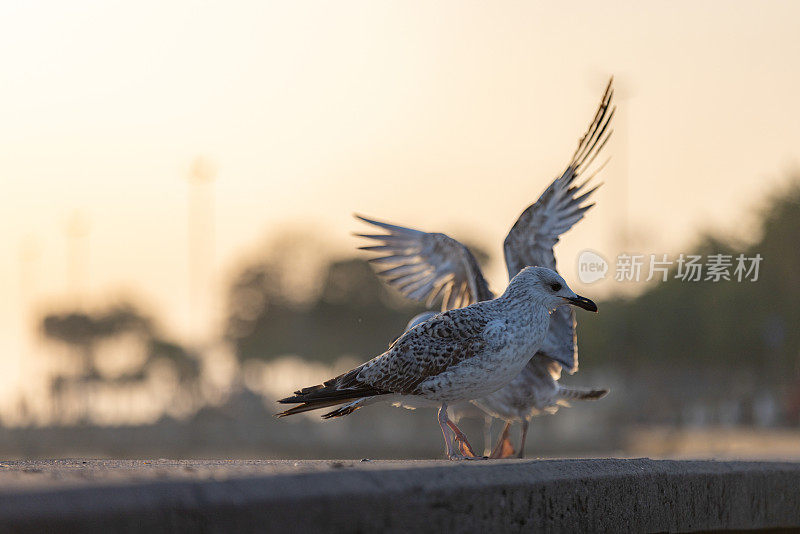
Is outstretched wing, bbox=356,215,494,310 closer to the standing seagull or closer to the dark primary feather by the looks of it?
the standing seagull

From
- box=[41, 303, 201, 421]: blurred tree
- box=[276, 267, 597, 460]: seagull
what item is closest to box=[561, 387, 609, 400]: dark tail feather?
box=[276, 267, 597, 460]: seagull

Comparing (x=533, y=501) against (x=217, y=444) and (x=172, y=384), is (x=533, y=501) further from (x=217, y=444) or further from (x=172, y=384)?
(x=172, y=384)

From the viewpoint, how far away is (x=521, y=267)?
10.6m

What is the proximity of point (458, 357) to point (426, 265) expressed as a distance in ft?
14.8

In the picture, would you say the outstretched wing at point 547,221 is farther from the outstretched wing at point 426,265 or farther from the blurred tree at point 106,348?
the blurred tree at point 106,348

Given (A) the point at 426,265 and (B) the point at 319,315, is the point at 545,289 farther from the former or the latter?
(B) the point at 319,315

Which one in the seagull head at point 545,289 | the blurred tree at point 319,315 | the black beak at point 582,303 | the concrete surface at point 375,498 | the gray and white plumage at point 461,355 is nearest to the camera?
the concrete surface at point 375,498

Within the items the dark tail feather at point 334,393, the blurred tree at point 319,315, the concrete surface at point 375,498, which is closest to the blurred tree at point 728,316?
the blurred tree at point 319,315

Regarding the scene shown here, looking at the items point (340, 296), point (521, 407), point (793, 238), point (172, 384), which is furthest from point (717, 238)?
point (521, 407)

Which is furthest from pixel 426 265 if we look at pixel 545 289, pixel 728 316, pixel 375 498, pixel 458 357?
pixel 728 316

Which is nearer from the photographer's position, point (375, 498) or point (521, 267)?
point (375, 498)

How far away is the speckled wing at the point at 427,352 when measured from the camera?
7121mm

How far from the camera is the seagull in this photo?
7043 millimetres

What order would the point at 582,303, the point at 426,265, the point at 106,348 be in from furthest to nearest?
the point at 106,348 < the point at 426,265 < the point at 582,303
